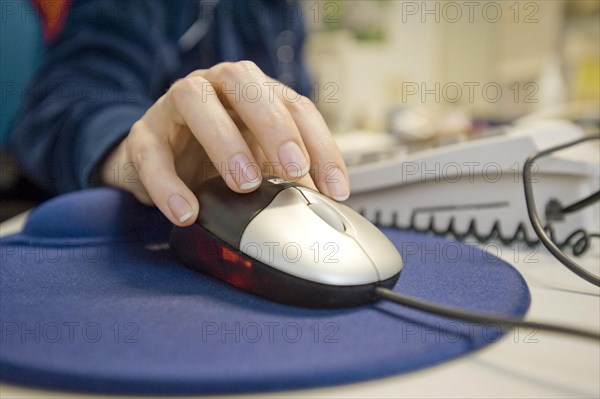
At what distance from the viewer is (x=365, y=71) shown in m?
2.37

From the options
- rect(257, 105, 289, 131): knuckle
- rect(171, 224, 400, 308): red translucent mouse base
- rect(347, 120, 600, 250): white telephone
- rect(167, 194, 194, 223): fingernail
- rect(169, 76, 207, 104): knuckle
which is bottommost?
rect(347, 120, 600, 250): white telephone

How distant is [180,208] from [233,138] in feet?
0.19

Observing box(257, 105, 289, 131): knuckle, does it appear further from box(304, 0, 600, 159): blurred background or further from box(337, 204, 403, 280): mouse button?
box(304, 0, 600, 159): blurred background

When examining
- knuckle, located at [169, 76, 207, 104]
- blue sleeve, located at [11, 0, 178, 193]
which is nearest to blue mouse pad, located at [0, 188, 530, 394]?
knuckle, located at [169, 76, 207, 104]

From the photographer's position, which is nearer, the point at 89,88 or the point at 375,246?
the point at 375,246

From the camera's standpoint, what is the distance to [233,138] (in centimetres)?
34

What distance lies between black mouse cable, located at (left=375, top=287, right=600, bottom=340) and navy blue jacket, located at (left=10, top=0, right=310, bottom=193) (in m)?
0.38

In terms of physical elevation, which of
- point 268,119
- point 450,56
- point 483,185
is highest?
point 268,119

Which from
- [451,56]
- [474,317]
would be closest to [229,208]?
[474,317]

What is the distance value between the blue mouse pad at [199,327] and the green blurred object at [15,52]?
60 centimetres

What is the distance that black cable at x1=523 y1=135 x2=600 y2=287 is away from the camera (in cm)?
32

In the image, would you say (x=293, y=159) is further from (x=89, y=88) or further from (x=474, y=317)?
(x=89, y=88)

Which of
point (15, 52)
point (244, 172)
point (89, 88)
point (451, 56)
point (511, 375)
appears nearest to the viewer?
point (511, 375)

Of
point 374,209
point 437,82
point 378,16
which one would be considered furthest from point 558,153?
point 437,82
